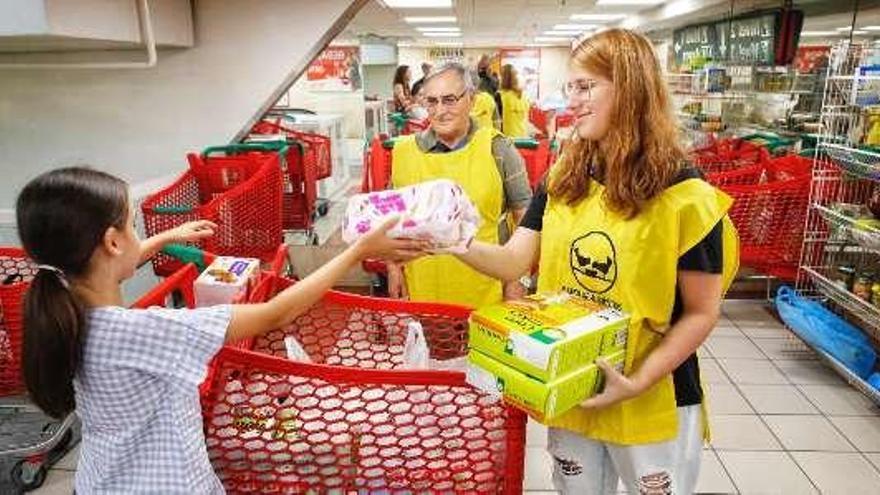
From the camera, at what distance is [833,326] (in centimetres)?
350

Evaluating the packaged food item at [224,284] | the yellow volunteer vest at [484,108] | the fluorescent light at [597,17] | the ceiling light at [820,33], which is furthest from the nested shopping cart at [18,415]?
the fluorescent light at [597,17]

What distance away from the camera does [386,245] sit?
1252mm

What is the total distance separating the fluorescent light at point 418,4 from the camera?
8328mm

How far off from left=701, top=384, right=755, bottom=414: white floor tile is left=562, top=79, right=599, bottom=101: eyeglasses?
7.94ft

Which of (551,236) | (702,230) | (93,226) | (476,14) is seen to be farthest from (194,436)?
(476,14)

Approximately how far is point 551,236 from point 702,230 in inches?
12.6

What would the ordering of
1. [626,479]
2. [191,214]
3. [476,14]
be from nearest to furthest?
1. [626,479]
2. [191,214]
3. [476,14]

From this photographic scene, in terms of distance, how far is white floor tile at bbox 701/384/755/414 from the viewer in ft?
10.7

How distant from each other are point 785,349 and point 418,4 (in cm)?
671

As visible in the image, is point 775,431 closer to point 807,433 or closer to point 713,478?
point 807,433

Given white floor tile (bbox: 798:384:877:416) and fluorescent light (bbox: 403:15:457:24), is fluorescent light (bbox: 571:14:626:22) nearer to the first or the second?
fluorescent light (bbox: 403:15:457:24)

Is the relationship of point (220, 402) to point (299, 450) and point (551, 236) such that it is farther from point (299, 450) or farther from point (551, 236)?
point (551, 236)

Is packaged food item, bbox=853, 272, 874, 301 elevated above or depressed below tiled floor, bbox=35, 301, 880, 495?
above

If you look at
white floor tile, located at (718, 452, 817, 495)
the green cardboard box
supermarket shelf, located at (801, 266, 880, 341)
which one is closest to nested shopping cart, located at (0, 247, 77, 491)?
the green cardboard box
